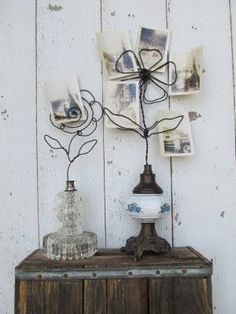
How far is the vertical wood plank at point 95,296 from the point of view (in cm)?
71

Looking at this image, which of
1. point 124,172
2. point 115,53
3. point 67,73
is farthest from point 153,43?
point 124,172

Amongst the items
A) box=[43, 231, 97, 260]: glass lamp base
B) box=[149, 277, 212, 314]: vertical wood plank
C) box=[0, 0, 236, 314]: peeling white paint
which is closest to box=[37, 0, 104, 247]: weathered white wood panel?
box=[0, 0, 236, 314]: peeling white paint

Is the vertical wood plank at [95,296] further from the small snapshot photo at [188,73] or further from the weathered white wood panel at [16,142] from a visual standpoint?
the small snapshot photo at [188,73]

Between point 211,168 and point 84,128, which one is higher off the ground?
point 84,128

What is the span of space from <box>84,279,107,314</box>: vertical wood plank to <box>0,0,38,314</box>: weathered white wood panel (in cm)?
24

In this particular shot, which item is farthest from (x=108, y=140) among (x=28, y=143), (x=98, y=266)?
(x=98, y=266)

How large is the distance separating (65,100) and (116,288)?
0.45m

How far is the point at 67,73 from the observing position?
93 centimetres

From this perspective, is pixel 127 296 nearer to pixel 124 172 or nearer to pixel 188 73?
pixel 124 172

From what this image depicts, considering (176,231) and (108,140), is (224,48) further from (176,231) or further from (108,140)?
(176,231)

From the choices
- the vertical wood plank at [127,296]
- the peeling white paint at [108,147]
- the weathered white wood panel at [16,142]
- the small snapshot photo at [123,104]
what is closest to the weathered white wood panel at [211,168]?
the peeling white paint at [108,147]

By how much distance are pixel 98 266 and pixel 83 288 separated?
0.17ft

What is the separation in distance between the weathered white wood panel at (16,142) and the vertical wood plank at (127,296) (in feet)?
0.91

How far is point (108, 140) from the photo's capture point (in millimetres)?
921
